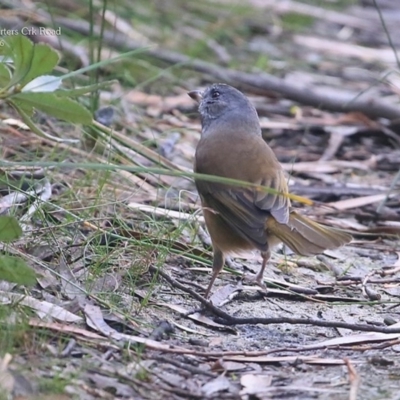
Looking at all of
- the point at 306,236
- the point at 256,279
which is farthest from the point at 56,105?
the point at 256,279

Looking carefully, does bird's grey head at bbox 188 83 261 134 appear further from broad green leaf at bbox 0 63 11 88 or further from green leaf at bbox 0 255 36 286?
green leaf at bbox 0 255 36 286

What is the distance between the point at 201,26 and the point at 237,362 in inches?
265

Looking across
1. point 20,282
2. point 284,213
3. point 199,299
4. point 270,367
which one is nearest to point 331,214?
point 284,213

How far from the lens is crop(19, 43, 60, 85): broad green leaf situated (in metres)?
3.75

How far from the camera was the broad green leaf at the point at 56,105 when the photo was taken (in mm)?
3789

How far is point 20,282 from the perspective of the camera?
357 centimetres

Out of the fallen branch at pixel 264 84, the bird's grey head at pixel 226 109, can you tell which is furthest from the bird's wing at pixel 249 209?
the fallen branch at pixel 264 84

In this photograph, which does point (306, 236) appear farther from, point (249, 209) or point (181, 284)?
point (181, 284)

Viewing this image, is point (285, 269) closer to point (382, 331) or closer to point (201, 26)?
point (382, 331)

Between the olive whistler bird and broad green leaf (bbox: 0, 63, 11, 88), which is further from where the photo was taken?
the olive whistler bird

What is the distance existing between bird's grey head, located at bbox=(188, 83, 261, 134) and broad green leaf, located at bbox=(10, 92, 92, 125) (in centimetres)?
183

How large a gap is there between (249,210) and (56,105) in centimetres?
131

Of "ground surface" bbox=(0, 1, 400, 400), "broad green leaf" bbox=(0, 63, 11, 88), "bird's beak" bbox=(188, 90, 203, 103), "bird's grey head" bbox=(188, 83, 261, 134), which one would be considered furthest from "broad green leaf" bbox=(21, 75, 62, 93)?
"bird's beak" bbox=(188, 90, 203, 103)

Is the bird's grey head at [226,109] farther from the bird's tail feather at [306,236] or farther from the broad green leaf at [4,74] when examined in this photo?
the broad green leaf at [4,74]
